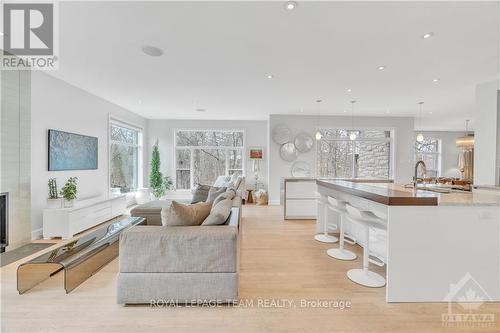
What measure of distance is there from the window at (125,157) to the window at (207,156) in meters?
1.22

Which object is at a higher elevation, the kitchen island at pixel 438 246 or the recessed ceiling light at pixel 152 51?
the recessed ceiling light at pixel 152 51

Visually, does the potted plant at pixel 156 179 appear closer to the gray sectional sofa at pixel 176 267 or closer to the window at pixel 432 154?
the gray sectional sofa at pixel 176 267

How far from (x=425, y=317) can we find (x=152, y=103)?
6.03 m

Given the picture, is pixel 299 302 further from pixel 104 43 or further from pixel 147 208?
pixel 104 43

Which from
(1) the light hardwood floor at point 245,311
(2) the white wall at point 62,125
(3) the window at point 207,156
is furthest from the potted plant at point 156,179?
(1) the light hardwood floor at point 245,311

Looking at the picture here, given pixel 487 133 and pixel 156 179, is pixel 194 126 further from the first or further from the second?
pixel 487 133

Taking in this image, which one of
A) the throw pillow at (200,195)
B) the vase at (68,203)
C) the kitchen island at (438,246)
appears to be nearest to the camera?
the kitchen island at (438,246)

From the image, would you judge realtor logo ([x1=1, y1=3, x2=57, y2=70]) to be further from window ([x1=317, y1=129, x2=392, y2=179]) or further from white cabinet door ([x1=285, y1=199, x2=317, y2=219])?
window ([x1=317, y1=129, x2=392, y2=179])

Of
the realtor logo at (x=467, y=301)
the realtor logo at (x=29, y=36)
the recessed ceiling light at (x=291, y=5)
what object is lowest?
the realtor logo at (x=467, y=301)

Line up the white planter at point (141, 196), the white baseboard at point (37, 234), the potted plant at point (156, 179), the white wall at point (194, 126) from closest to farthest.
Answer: the white baseboard at point (37, 234) < the white planter at point (141, 196) < the potted plant at point (156, 179) < the white wall at point (194, 126)

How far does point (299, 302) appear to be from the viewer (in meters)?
2.18

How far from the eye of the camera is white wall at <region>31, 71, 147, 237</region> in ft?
12.3

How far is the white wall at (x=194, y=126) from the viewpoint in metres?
7.87

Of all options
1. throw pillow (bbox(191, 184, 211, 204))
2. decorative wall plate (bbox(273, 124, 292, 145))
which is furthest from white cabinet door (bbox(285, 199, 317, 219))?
decorative wall plate (bbox(273, 124, 292, 145))
